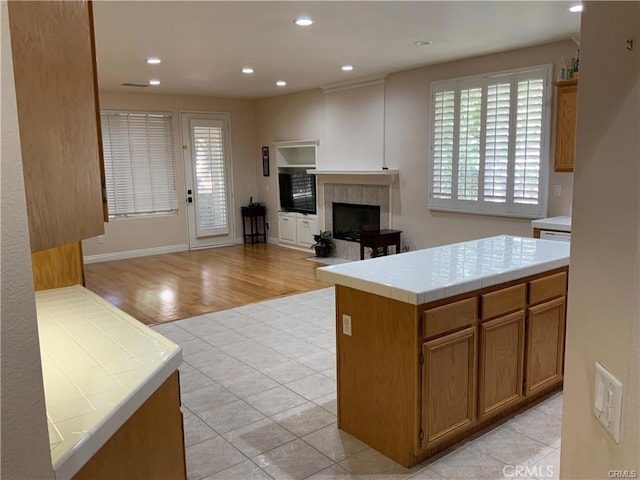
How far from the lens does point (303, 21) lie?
422 cm

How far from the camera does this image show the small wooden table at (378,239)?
6.70 meters

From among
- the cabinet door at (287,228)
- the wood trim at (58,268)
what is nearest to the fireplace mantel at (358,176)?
the cabinet door at (287,228)

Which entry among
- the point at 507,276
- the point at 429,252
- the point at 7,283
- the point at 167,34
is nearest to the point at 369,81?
the point at 167,34

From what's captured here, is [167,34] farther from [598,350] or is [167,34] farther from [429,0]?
[598,350]

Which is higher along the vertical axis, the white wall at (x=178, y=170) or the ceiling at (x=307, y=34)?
the ceiling at (x=307, y=34)

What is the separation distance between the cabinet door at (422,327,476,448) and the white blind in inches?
290

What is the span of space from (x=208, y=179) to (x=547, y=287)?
7.33 m

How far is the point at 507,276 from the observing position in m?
2.73

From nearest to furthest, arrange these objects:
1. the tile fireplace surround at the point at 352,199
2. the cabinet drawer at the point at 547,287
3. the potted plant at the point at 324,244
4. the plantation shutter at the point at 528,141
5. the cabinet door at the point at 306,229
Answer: the cabinet drawer at the point at 547,287, the plantation shutter at the point at 528,141, the tile fireplace surround at the point at 352,199, the potted plant at the point at 324,244, the cabinet door at the point at 306,229

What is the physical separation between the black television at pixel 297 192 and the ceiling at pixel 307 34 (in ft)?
7.47

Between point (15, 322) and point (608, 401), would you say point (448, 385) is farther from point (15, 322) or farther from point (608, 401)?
point (15, 322)

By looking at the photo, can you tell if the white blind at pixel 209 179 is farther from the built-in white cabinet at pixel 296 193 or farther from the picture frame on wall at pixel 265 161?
the built-in white cabinet at pixel 296 193

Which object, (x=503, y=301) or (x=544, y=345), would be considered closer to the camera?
(x=503, y=301)

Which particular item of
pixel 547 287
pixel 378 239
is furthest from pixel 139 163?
pixel 547 287
